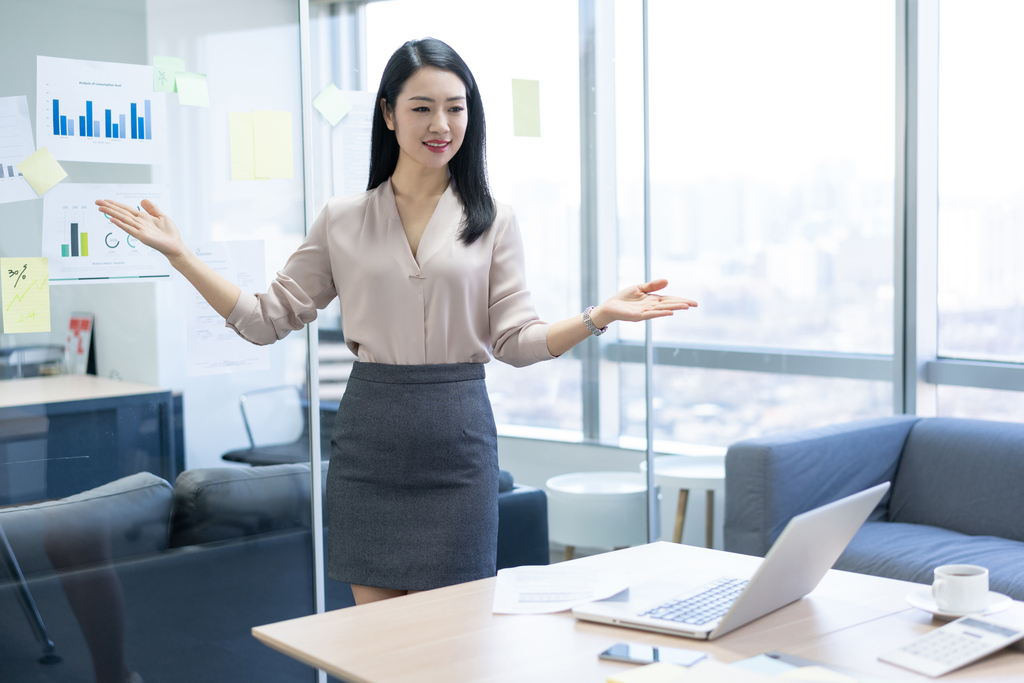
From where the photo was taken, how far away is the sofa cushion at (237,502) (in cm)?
229

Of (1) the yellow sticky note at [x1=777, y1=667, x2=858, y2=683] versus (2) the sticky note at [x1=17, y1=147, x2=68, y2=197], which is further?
(2) the sticky note at [x1=17, y1=147, x2=68, y2=197]

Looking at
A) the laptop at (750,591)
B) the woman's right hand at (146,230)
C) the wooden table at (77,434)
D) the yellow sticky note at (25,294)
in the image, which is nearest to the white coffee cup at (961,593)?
the laptop at (750,591)

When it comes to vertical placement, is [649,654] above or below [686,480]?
above

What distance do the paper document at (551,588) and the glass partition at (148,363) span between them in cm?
111

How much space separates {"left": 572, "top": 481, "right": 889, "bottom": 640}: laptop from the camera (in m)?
1.18

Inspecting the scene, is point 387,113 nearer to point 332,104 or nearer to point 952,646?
point 332,104

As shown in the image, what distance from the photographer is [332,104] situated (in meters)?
2.47

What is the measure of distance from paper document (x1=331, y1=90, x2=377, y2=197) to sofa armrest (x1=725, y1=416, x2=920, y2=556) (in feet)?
4.50

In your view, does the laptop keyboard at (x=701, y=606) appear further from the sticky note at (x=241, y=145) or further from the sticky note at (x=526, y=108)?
the sticky note at (x=526, y=108)

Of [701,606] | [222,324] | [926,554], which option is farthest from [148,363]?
[926,554]

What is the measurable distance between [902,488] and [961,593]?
2.09m

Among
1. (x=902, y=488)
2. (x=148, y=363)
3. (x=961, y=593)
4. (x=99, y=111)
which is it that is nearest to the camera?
(x=961, y=593)

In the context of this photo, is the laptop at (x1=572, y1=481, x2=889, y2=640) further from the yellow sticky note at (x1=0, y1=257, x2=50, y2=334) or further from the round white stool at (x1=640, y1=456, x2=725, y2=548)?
the round white stool at (x1=640, y1=456, x2=725, y2=548)

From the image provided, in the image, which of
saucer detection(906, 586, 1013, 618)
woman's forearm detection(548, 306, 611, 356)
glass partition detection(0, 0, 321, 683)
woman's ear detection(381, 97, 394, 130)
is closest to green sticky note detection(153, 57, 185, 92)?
glass partition detection(0, 0, 321, 683)
